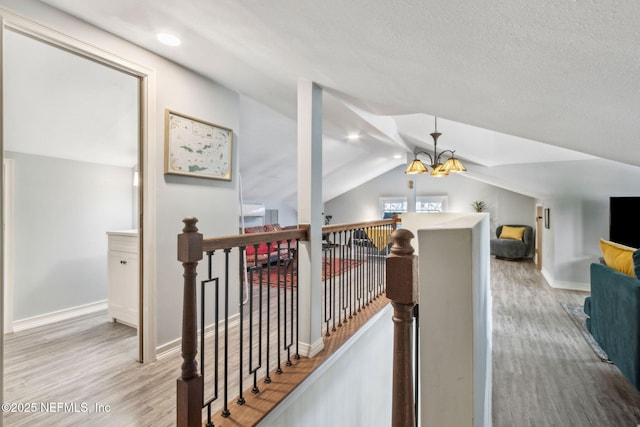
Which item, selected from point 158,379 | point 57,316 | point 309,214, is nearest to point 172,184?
point 309,214

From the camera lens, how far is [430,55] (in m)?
1.27

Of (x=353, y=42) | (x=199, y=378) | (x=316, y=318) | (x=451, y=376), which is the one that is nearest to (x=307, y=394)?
(x=316, y=318)

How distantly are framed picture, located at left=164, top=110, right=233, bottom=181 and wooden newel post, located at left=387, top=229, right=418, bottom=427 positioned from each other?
6.71 ft

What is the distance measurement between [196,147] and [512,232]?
8190 mm

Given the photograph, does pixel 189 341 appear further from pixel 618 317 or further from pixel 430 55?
pixel 618 317

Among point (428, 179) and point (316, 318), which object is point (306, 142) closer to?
point (316, 318)

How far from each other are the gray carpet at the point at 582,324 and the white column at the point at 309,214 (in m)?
2.98

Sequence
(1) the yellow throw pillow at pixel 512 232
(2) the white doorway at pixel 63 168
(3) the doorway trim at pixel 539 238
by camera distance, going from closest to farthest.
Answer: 1. (2) the white doorway at pixel 63 168
2. (3) the doorway trim at pixel 539 238
3. (1) the yellow throw pillow at pixel 512 232

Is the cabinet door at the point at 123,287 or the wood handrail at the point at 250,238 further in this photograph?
the cabinet door at the point at 123,287

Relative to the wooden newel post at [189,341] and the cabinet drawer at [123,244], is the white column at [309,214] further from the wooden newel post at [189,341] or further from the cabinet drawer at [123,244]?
the cabinet drawer at [123,244]

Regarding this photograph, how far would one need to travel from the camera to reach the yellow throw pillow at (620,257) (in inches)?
95.0

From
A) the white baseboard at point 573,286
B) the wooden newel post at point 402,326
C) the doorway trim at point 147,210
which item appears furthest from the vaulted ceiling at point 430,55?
the white baseboard at point 573,286

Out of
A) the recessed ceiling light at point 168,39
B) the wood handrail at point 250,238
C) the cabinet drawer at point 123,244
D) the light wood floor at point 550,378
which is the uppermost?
the recessed ceiling light at point 168,39

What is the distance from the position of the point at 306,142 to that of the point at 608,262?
2.97 meters
